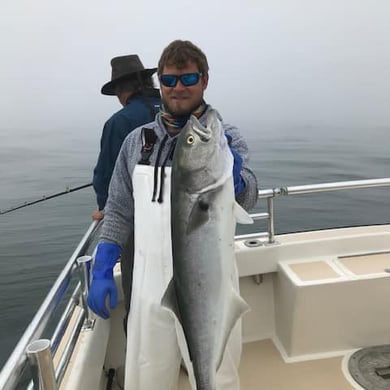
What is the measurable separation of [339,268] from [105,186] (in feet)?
6.03

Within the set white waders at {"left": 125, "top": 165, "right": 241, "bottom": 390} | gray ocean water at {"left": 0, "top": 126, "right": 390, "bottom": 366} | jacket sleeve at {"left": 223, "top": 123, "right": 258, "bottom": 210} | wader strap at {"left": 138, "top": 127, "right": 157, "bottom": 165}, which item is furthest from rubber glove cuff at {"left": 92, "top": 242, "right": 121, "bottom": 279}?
gray ocean water at {"left": 0, "top": 126, "right": 390, "bottom": 366}

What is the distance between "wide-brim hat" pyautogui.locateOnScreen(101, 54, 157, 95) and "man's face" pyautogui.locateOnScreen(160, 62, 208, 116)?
1065mm

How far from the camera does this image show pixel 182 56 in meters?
1.99

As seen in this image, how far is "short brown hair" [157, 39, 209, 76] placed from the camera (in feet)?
6.54

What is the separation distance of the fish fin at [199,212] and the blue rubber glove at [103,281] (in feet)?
2.45

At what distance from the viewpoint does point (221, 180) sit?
1.62m

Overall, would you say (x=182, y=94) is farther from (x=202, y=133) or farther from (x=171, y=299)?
(x=171, y=299)

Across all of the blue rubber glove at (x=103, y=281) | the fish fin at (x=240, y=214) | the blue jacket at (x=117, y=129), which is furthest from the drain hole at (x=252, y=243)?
the fish fin at (x=240, y=214)

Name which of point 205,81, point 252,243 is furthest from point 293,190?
point 205,81

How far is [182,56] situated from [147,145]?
0.45m

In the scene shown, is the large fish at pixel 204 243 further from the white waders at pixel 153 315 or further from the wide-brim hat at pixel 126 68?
the wide-brim hat at pixel 126 68

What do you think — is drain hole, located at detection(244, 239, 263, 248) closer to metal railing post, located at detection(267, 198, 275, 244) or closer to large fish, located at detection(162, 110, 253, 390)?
metal railing post, located at detection(267, 198, 275, 244)

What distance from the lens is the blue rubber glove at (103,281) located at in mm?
2156

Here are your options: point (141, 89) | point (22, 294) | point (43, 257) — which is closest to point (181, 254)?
point (141, 89)
